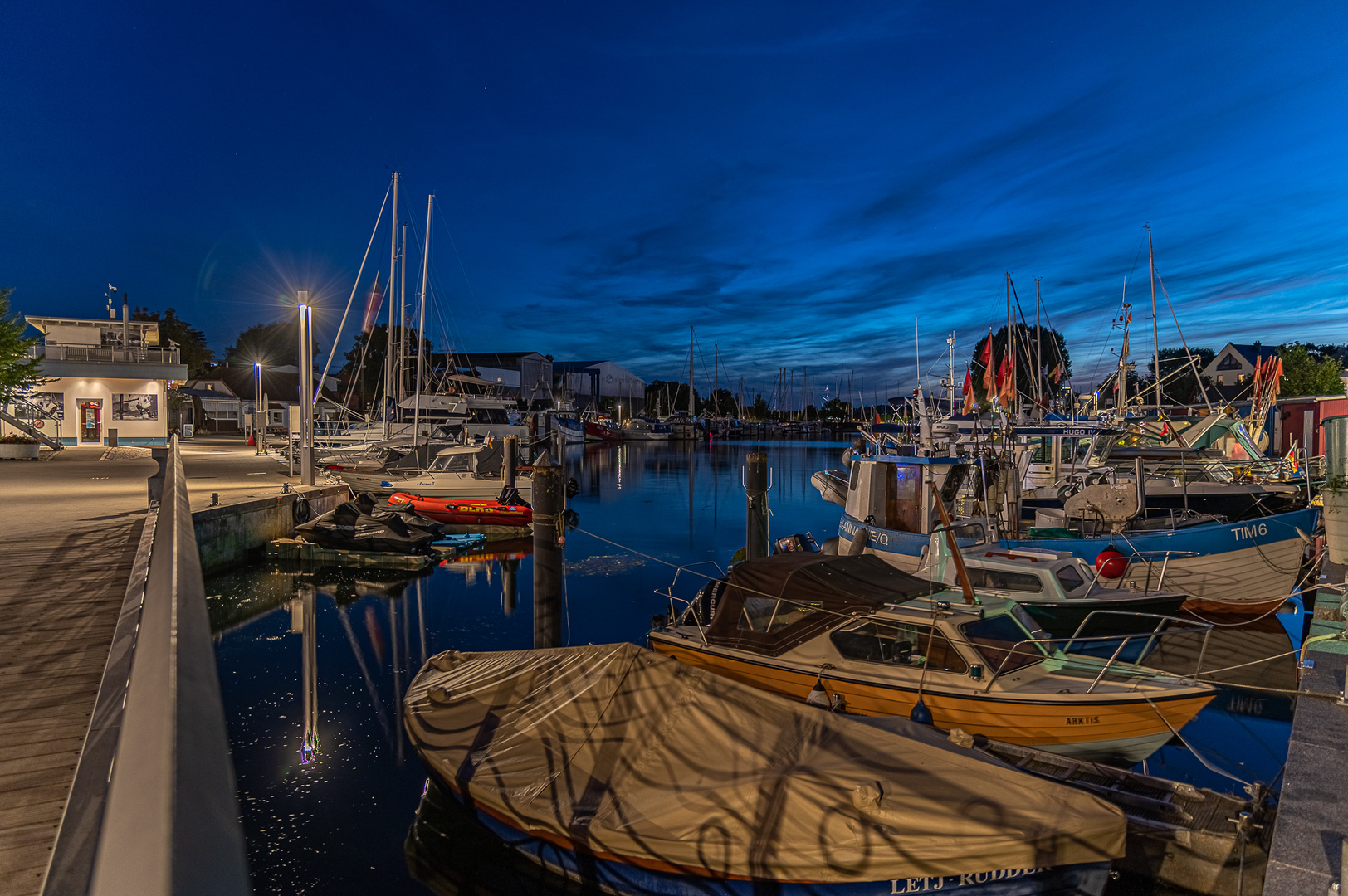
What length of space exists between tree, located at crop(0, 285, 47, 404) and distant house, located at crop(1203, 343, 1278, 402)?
75.0 metres

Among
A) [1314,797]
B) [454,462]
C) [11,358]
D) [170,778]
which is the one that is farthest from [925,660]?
[11,358]

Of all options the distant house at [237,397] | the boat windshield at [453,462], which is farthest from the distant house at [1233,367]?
the distant house at [237,397]

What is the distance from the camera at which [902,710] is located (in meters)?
8.12

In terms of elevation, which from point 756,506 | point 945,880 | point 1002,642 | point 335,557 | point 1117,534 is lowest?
point 945,880

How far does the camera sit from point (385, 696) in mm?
11188

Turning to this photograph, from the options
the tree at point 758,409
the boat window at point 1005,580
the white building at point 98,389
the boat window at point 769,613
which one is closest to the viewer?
the boat window at point 769,613

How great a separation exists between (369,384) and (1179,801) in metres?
77.0

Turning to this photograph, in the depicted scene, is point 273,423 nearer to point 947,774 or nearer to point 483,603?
point 483,603

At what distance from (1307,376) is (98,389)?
75.1m

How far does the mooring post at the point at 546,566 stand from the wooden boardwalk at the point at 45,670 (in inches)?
200

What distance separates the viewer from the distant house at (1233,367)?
5947 cm

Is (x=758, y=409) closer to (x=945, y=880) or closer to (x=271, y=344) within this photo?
(x=271, y=344)

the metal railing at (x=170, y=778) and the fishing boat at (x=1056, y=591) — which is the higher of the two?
the metal railing at (x=170, y=778)

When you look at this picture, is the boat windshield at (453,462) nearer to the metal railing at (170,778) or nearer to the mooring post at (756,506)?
the mooring post at (756,506)
